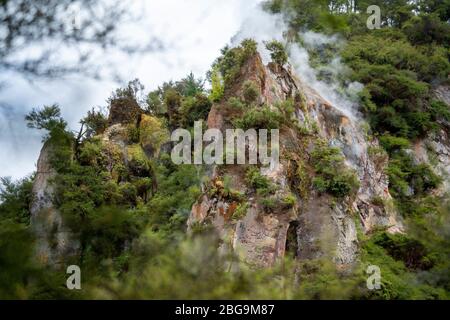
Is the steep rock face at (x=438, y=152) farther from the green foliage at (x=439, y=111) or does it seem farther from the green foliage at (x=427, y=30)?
the green foliage at (x=427, y=30)

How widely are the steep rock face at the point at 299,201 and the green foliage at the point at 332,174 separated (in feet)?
0.92

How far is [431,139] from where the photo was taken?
72.6 feet

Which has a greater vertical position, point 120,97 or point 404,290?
point 120,97

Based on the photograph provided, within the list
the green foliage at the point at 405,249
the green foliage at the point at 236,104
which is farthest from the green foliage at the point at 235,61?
the green foliage at the point at 405,249

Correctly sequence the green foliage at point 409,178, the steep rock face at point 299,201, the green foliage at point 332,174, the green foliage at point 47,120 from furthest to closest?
1. the green foliage at point 409,178
2. the green foliage at point 332,174
3. the steep rock face at point 299,201
4. the green foliage at point 47,120

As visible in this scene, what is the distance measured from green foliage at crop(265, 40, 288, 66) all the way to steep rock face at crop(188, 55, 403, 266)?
0.25m

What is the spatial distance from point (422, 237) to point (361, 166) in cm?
767

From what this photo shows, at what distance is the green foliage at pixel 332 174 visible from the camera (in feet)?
47.2

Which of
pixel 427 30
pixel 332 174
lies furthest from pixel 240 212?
pixel 427 30

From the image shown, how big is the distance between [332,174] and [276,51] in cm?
509

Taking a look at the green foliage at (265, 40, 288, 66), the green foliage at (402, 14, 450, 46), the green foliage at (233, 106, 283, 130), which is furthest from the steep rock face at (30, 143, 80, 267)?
the green foliage at (402, 14, 450, 46)

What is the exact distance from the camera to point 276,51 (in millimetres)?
16906

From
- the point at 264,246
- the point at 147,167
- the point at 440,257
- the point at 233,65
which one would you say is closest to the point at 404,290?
the point at 440,257
